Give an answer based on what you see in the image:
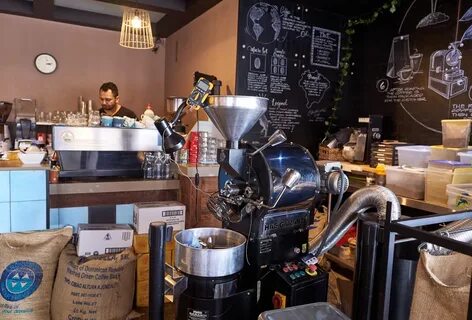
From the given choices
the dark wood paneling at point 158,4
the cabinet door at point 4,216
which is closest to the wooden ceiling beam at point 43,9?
the dark wood paneling at point 158,4

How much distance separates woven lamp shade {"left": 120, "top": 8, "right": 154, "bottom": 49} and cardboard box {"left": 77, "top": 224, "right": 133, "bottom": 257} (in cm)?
233

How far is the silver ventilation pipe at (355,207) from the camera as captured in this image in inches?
61.8

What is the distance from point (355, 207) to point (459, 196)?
43.8 inches

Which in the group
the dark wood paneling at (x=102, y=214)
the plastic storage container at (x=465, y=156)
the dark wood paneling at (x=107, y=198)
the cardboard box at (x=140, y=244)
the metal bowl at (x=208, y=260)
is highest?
the plastic storage container at (x=465, y=156)

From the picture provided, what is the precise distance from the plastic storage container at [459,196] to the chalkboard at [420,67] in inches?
37.2

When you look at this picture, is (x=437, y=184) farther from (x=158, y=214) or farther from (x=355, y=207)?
(x=158, y=214)

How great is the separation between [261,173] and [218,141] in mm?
1858

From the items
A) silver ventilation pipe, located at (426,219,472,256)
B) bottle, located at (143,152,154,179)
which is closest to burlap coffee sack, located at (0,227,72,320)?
bottle, located at (143,152,154,179)

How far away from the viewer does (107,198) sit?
287 cm

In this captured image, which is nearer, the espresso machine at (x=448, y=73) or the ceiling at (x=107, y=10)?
the espresso machine at (x=448, y=73)

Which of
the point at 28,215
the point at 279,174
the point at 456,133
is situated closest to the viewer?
the point at 279,174

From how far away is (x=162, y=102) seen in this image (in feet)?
19.8

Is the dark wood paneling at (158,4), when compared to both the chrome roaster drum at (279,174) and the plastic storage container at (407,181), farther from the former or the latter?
the chrome roaster drum at (279,174)

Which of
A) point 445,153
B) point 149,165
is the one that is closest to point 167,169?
point 149,165
